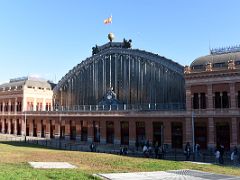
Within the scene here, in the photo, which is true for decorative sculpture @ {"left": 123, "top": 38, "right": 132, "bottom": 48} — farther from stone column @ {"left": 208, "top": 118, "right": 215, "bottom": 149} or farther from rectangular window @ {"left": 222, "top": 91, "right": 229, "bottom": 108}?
stone column @ {"left": 208, "top": 118, "right": 215, "bottom": 149}

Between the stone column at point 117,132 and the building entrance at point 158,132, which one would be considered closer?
the building entrance at point 158,132

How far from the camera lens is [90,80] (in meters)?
79.3

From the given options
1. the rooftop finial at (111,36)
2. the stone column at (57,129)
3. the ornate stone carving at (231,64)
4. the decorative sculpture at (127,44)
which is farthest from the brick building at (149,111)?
the rooftop finial at (111,36)

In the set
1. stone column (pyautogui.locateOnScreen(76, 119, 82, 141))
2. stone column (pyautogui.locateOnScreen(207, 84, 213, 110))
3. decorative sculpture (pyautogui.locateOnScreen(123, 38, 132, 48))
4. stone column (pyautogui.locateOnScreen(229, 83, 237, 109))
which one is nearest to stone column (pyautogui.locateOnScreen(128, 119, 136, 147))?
stone column (pyautogui.locateOnScreen(76, 119, 82, 141))

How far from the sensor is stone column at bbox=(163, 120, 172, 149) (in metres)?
56.4

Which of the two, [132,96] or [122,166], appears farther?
[132,96]

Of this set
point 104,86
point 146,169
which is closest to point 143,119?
point 104,86

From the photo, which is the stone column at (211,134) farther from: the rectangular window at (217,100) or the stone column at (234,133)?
the stone column at (234,133)

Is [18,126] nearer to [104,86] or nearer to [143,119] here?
[104,86]

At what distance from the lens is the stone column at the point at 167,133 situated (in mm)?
56428

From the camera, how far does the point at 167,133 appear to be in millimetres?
57000

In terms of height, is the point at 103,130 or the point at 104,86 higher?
the point at 104,86

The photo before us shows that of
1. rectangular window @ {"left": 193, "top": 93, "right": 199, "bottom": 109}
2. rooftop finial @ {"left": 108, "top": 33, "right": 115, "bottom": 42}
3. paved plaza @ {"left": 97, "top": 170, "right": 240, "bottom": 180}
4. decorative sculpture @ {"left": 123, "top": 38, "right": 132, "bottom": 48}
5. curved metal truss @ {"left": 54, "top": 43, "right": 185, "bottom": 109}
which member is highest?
rooftop finial @ {"left": 108, "top": 33, "right": 115, "bottom": 42}

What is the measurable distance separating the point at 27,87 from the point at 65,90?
12894 millimetres
